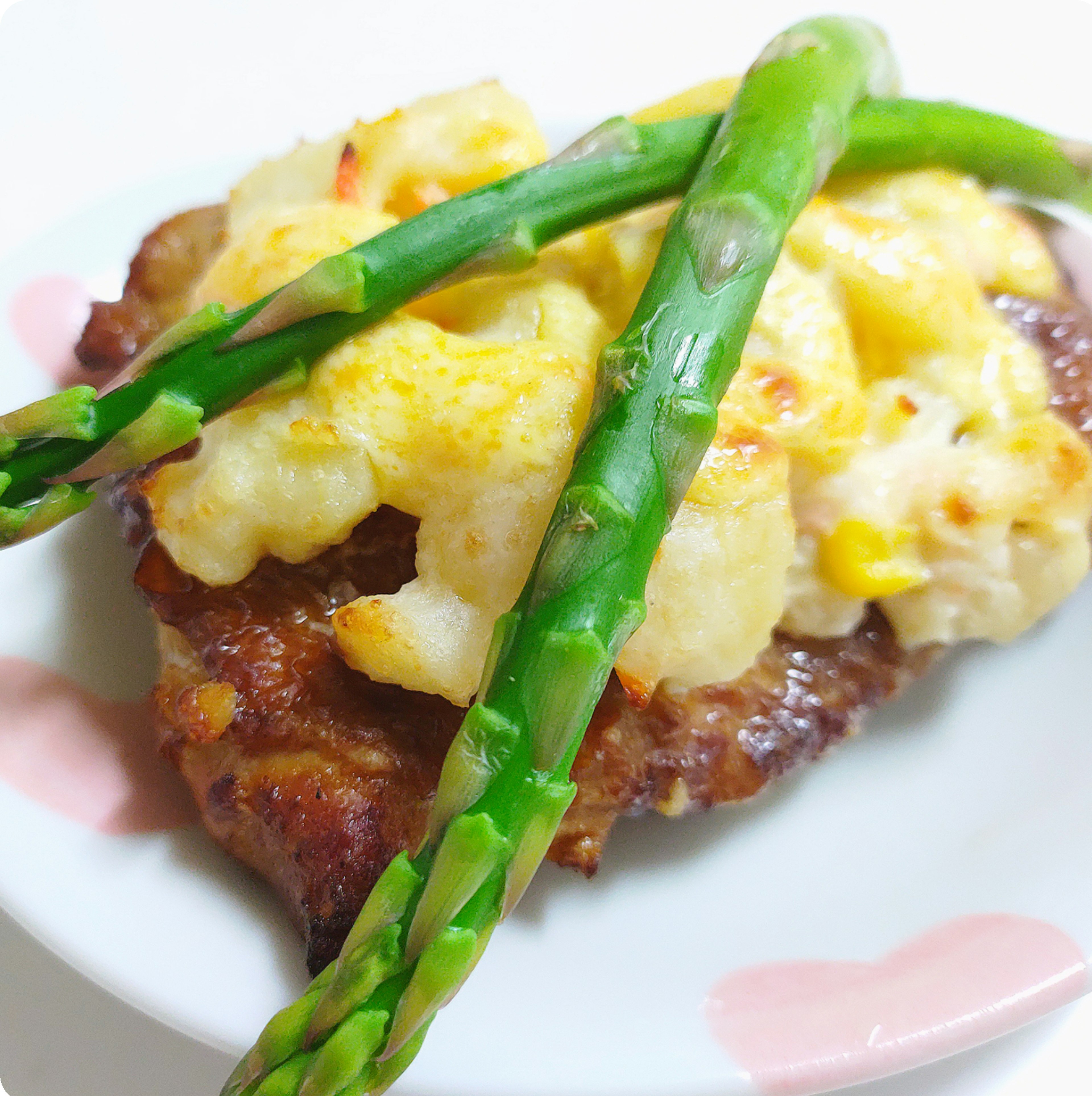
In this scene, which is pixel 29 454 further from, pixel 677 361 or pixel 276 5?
pixel 276 5

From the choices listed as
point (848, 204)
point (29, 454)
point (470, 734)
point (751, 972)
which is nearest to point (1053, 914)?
point (751, 972)

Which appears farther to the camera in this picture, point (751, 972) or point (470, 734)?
point (751, 972)

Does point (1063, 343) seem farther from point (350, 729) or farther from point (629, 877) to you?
point (350, 729)

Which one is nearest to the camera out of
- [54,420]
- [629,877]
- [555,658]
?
[555,658]

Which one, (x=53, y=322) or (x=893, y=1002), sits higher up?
(x=53, y=322)

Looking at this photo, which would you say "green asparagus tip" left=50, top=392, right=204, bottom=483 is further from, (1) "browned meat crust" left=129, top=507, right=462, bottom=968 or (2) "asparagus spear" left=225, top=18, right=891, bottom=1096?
(2) "asparagus spear" left=225, top=18, right=891, bottom=1096

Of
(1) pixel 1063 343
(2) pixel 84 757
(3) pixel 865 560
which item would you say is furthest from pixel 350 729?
(1) pixel 1063 343
